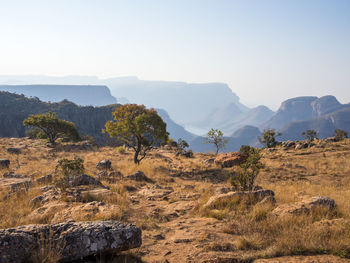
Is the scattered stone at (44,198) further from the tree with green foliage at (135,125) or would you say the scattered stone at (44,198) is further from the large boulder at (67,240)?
the tree with green foliage at (135,125)

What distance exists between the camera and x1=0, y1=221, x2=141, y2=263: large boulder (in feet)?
13.9

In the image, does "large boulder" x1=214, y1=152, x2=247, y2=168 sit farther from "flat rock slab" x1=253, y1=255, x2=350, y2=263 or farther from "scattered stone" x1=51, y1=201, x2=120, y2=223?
"flat rock slab" x1=253, y1=255, x2=350, y2=263

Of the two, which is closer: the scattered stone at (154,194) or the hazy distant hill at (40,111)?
the scattered stone at (154,194)

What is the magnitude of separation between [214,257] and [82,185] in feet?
28.3

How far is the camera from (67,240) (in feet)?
15.3

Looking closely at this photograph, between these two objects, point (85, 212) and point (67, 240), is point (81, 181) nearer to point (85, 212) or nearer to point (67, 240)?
point (85, 212)

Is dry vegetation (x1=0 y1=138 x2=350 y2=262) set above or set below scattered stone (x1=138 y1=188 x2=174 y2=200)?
above

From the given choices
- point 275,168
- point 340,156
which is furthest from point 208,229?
point 340,156

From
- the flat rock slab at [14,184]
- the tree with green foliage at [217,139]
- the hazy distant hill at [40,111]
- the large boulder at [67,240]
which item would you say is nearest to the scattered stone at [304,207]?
the large boulder at [67,240]

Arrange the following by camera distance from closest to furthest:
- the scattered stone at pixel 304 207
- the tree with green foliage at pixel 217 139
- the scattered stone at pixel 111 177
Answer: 1. the scattered stone at pixel 304 207
2. the scattered stone at pixel 111 177
3. the tree with green foliage at pixel 217 139

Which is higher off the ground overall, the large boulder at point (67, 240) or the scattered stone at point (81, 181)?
the large boulder at point (67, 240)

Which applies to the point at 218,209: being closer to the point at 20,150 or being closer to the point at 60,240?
the point at 60,240

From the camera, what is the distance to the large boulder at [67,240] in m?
4.23

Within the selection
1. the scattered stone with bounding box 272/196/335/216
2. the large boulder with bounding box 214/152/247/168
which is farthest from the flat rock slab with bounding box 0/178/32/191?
the large boulder with bounding box 214/152/247/168
